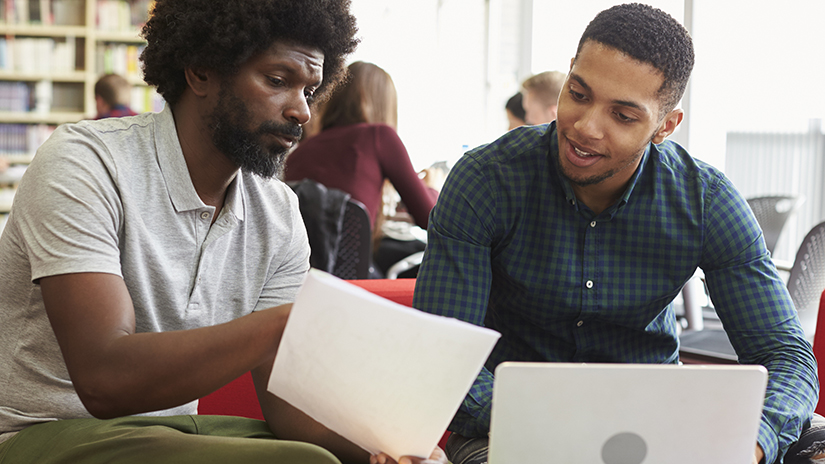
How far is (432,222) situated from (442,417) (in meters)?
0.59

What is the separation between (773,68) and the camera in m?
3.26

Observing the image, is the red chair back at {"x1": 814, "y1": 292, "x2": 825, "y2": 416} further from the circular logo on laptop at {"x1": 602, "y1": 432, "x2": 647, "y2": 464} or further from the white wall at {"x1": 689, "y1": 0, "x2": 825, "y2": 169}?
the white wall at {"x1": 689, "y1": 0, "x2": 825, "y2": 169}

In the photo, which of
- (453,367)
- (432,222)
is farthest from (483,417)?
(453,367)

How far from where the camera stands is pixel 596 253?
4.17 ft

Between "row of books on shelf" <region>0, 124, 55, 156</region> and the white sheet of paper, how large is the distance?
547 centimetres

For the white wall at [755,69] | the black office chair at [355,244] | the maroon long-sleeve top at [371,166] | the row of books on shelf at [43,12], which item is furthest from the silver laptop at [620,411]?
the row of books on shelf at [43,12]

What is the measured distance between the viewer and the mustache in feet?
3.64

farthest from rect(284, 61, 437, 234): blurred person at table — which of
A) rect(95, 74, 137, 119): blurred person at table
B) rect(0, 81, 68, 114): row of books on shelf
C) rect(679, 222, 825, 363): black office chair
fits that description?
rect(0, 81, 68, 114): row of books on shelf

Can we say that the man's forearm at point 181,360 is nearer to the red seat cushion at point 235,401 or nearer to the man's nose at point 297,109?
the man's nose at point 297,109

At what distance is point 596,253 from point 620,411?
569 millimetres

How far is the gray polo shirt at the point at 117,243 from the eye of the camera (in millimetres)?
895

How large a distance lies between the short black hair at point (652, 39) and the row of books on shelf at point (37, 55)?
525 cm

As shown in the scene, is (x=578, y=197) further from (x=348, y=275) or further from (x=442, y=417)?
(x=348, y=275)

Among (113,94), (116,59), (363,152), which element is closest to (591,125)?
(363,152)
